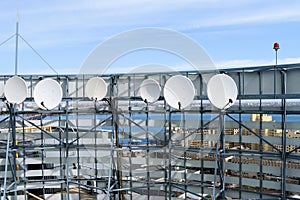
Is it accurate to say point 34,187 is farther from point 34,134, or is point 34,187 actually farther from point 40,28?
point 40,28

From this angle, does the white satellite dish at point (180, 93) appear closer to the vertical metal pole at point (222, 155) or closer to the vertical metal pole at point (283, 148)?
the vertical metal pole at point (222, 155)

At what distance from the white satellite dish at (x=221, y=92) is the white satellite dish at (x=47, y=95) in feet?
8.54

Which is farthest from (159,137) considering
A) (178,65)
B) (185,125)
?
(178,65)

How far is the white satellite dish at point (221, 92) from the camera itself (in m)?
4.91

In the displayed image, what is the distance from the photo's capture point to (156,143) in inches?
264

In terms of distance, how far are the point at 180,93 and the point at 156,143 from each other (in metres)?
1.87

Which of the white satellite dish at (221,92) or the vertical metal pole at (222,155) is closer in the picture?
the white satellite dish at (221,92)

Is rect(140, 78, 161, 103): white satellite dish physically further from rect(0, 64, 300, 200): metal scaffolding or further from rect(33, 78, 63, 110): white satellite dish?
rect(33, 78, 63, 110): white satellite dish

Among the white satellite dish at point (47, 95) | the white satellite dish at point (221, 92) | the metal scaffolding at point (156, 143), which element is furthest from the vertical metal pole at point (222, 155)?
the white satellite dish at point (47, 95)

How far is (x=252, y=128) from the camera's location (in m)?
5.85

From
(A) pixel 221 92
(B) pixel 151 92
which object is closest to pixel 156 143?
(B) pixel 151 92

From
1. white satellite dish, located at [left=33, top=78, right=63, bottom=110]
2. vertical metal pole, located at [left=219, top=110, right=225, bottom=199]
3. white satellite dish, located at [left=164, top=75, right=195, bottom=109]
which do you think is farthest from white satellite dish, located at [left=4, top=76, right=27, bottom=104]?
vertical metal pole, located at [left=219, top=110, right=225, bottom=199]

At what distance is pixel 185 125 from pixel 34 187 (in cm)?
321

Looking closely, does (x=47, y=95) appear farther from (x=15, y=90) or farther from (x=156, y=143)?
(x=156, y=143)
